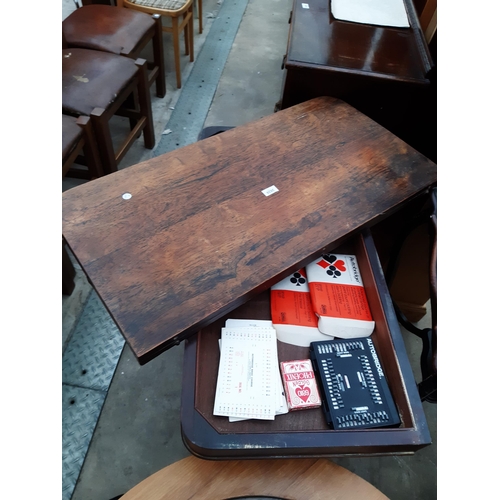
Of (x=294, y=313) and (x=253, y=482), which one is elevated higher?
(x=294, y=313)

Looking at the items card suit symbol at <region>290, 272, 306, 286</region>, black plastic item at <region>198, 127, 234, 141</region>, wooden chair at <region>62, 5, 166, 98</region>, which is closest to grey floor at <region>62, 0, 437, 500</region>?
card suit symbol at <region>290, 272, 306, 286</region>

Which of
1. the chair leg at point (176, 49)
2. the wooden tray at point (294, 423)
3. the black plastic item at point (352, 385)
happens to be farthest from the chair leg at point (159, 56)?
the black plastic item at point (352, 385)

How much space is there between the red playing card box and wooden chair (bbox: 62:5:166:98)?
1.97 metres

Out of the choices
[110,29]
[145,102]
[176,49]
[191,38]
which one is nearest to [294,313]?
[145,102]

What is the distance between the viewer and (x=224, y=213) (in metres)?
1.04

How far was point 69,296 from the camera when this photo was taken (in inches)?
73.0

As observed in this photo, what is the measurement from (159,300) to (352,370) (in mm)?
488

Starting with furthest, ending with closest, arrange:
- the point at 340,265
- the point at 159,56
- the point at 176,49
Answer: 1. the point at 176,49
2. the point at 159,56
3. the point at 340,265

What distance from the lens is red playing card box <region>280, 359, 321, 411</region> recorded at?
889mm

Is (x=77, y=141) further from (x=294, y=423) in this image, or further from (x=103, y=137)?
(x=294, y=423)

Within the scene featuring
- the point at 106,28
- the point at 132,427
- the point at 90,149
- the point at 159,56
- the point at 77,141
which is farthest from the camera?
the point at 159,56

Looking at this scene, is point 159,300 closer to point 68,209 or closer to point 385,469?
point 68,209

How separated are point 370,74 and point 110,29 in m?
1.59

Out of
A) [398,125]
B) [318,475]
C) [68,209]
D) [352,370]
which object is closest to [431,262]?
[352,370]
